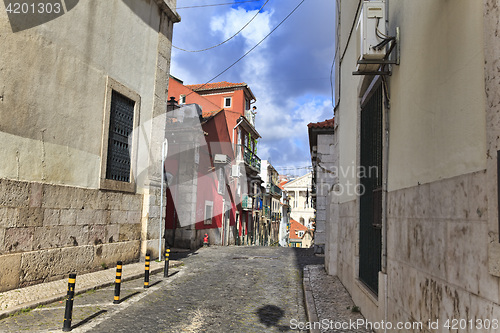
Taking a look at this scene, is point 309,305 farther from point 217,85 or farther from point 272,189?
point 272,189

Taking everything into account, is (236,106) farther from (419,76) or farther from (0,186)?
(419,76)

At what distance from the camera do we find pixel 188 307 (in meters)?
7.07

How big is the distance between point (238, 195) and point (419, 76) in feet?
90.9

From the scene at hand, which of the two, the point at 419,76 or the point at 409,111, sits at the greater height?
the point at 419,76

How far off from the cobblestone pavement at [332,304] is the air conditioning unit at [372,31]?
12.4 feet

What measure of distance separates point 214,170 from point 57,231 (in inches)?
604

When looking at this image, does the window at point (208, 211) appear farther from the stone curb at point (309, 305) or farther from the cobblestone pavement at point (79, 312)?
the cobblestone pavement at point (79, 312)

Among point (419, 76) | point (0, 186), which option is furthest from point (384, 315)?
point (0, 186)

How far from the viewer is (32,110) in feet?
25.5

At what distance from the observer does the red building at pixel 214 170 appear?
61.5 feet

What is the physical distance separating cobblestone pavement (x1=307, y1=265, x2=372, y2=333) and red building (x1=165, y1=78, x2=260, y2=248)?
9671 mm

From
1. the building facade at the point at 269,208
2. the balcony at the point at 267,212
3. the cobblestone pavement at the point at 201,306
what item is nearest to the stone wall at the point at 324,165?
the cobblestone pavement at the point at 201,306

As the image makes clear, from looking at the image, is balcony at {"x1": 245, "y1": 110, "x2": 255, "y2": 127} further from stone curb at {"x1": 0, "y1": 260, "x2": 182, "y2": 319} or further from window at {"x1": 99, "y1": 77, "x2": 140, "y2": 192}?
stone curb at {"x1": 0, "y1": 260, "x2": 182, "y2": 319}

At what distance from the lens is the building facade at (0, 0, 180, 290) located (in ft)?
24.1
